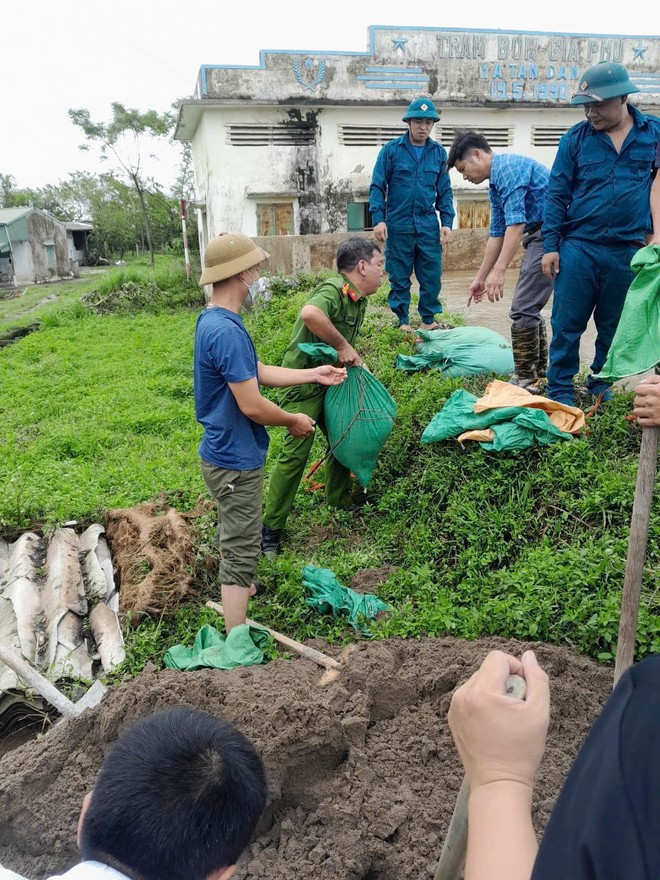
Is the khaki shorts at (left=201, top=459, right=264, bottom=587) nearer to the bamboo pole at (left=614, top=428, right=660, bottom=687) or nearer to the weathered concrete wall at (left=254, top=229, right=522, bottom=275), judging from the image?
the bamboo pole at (left=614, top=428, right=660, bottom=687)

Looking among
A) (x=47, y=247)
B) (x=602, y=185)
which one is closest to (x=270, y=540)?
(x=602, y=185)

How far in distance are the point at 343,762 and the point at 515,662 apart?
1.73 metres

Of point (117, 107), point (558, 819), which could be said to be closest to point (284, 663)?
point (558, 819)

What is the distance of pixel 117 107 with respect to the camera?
30016mm

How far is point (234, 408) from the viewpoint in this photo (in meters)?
3.34

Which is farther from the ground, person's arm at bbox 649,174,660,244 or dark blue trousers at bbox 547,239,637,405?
person's arm at bbox 649,174,660,244

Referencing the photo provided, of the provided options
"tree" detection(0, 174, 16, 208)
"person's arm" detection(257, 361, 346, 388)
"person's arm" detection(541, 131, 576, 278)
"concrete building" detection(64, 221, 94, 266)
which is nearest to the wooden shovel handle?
"person's arm" detection(257, 361, 346, 388)

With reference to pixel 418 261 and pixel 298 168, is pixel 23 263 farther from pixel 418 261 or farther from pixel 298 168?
pixel 418 261

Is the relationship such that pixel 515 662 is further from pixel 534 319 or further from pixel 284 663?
pixel 534 319

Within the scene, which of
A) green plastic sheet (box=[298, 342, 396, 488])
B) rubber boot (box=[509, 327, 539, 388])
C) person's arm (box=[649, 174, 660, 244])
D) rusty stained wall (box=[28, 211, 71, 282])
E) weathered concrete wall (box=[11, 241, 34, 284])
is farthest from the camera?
rusty stained wall (box=[28, 211, 71, 282])

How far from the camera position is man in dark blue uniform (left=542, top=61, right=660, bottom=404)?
3.93 metres

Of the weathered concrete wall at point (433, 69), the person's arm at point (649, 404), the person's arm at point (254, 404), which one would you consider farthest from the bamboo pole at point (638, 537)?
the weathered concrete wall at point (433, 69)

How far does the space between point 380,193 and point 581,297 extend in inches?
108

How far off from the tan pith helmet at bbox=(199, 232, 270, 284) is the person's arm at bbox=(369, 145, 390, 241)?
3.34 m
